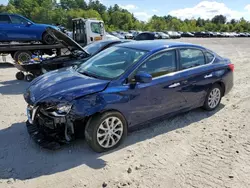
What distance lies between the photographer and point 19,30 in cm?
1135

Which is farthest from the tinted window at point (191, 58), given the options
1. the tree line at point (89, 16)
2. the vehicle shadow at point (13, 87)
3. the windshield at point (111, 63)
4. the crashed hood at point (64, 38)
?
the tree line at point (89, 16)

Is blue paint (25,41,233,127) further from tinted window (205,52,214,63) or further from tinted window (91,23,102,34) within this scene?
tinted window (91,23,102,34)

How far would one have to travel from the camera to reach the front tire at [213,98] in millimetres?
4926

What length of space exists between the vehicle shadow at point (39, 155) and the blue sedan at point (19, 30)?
26.6 feet

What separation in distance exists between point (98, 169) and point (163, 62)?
83.5 inches

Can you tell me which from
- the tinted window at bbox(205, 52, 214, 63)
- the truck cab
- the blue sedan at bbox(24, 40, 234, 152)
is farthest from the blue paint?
the truck cab

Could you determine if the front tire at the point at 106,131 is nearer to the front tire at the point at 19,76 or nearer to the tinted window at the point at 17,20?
the front tire at the point at 19,76

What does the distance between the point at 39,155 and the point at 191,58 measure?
10.7ft

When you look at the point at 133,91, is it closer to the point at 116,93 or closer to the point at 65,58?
the point at 116,93

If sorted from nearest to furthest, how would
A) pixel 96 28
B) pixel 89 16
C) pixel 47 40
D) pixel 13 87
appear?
1. pixel 13 87
2. pixel 47 40
3. pixel 96 28
4. pixel 89 16

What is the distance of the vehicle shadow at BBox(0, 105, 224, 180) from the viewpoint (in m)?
3.05

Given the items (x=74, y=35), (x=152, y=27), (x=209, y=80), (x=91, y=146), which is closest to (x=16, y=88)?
(x=91, y=146)

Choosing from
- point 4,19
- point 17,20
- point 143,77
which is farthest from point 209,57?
point 4,19

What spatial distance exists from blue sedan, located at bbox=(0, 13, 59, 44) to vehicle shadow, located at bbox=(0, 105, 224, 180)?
8122 millimetres
